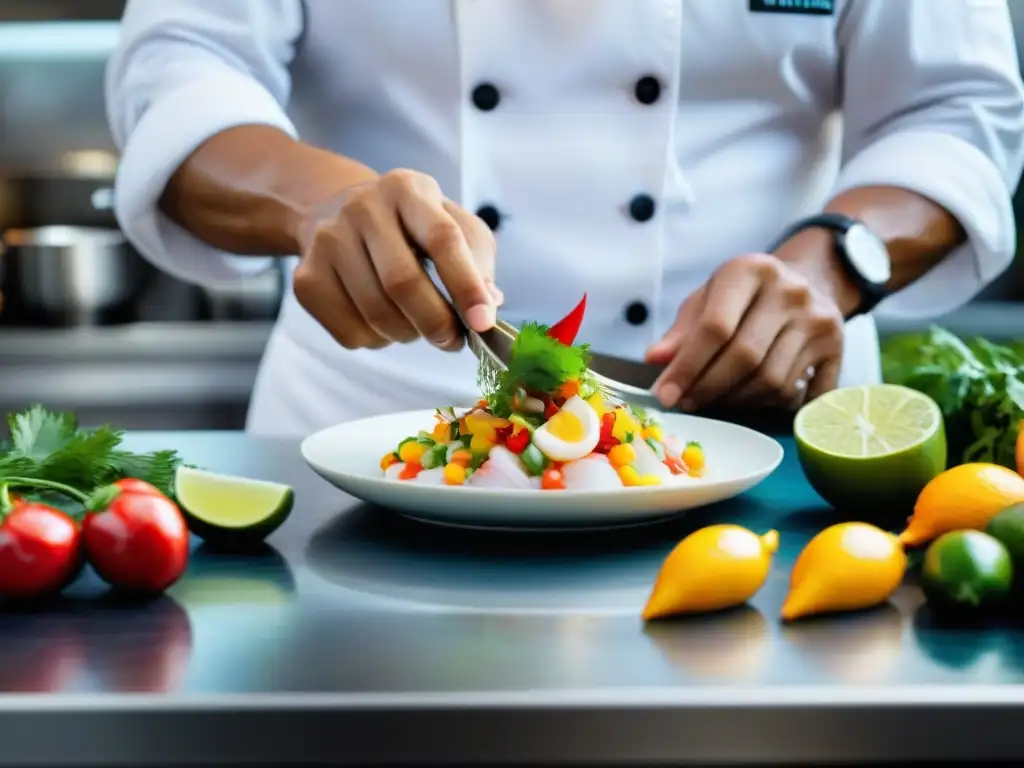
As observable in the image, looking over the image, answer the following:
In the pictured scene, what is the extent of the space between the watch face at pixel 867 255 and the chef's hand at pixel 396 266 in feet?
1.60

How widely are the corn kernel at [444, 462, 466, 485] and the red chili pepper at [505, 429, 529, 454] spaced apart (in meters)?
0.05

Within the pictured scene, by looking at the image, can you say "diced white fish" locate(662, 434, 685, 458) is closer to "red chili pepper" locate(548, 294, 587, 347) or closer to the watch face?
"red chili pepper" locate(548, 294, 587, 347)

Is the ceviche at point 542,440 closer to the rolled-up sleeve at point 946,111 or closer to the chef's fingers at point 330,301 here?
the chef's fingers at point 330,301

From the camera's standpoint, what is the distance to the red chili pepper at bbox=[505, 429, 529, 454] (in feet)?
3.25

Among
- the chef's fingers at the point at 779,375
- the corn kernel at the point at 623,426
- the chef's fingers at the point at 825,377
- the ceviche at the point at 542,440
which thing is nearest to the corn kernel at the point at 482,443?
the ceviche at the point at 542,440

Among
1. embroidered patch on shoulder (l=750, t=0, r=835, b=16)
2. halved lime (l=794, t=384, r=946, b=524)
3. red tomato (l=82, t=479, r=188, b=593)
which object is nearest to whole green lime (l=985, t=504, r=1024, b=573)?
halved lime (l=794, t=384, r=946, b=524)

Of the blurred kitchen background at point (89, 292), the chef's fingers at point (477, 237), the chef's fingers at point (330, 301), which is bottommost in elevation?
the blurred kitchen background at point (89, 292)

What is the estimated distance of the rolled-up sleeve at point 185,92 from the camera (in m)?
1.44

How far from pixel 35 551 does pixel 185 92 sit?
0.80m

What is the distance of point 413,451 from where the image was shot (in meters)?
1.04

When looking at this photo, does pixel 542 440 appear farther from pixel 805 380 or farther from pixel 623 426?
pixel 805 380

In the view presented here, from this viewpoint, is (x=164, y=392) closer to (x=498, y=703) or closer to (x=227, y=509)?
(x=227, y=509)

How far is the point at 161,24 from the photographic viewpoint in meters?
1.56

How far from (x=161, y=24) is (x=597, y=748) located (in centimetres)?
120
